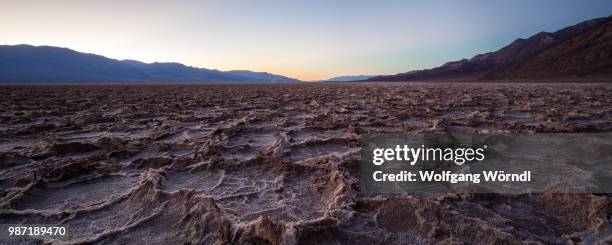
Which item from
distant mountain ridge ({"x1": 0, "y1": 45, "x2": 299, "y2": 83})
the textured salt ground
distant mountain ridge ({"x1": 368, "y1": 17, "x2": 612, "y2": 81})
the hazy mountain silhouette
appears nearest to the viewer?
the textured salt ground

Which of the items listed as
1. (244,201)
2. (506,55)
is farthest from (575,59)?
(244,201)

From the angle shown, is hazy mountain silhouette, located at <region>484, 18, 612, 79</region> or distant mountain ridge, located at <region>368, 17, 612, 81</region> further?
distant mountain ridge, located at <region>368, 17, 612, 81</region>

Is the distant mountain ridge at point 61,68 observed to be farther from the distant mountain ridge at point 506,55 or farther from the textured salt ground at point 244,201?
the textured salt ground at point 244,201

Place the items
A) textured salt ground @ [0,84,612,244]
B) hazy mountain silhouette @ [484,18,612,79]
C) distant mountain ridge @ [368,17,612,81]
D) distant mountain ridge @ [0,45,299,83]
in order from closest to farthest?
textured salt ground @ [0,84,612,244], hazy mountain silhouette @ [484,18,612,79], distant mountain ridge @ [368,17,612,81], distant mountain ridge @ [0,45,299,83]

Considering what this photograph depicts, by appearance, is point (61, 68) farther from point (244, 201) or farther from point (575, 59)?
point (244, 201)

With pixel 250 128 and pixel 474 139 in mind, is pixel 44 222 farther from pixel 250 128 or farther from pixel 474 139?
pixel 474 139

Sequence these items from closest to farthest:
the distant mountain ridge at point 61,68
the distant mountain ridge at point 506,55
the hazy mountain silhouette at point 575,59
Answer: the hazy mountain silhouette at point 575,59 < the distant mountain ridge at point 506,55 < the distant mountain ridge at point 61,68

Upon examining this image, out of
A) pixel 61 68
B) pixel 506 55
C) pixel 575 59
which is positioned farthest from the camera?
pixel 61 68

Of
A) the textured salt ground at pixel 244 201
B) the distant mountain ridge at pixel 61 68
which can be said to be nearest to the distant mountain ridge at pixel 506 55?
the textured salt ground at pixel 244 201

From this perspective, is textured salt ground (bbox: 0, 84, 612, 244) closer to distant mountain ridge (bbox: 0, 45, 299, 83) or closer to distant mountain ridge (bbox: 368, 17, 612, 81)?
distant mountain ridge (bbox: 368, 17, 612, 81)

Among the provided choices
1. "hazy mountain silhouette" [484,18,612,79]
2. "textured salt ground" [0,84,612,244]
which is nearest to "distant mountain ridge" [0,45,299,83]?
"hazy mountain silhouette" [484,18,612,79]

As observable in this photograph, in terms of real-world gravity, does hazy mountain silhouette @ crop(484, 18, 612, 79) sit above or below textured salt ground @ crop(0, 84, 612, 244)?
above
